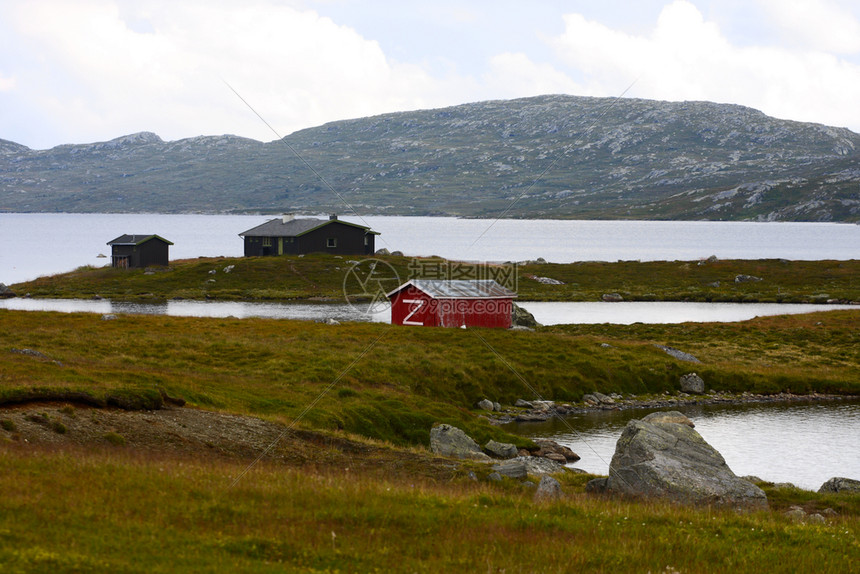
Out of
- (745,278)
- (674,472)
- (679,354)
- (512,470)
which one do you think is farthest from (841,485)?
(745,278)

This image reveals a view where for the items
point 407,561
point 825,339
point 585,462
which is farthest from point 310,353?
point 825,339

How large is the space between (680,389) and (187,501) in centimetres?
3946

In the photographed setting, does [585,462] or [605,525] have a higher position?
[605,525]

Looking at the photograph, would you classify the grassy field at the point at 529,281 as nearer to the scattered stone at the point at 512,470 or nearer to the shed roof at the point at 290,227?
the shed roof at the point at 290,227

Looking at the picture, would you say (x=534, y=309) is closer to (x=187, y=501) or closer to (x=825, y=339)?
(x=825, y=339)

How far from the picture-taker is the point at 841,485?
81.1 feet

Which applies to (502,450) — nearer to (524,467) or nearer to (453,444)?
(453,444)

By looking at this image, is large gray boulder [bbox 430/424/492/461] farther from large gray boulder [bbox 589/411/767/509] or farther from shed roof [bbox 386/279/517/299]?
shed roof [bbox 386/279/517/299]

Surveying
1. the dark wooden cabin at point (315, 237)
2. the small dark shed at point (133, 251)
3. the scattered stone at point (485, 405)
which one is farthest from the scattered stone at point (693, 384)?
the small dark shed at point (133, 251)

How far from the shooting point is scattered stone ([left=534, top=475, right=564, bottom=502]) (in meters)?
17.8

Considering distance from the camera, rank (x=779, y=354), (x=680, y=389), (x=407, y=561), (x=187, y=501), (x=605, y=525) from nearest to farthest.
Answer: (x=407, y=561)
(x=187, y=501)
(x=605, y=525)
(x=680, y=389)
(x=779, y=354)

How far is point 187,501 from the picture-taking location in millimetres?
13680

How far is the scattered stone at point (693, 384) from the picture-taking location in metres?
47.5

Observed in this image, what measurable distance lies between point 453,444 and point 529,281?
267 ft
